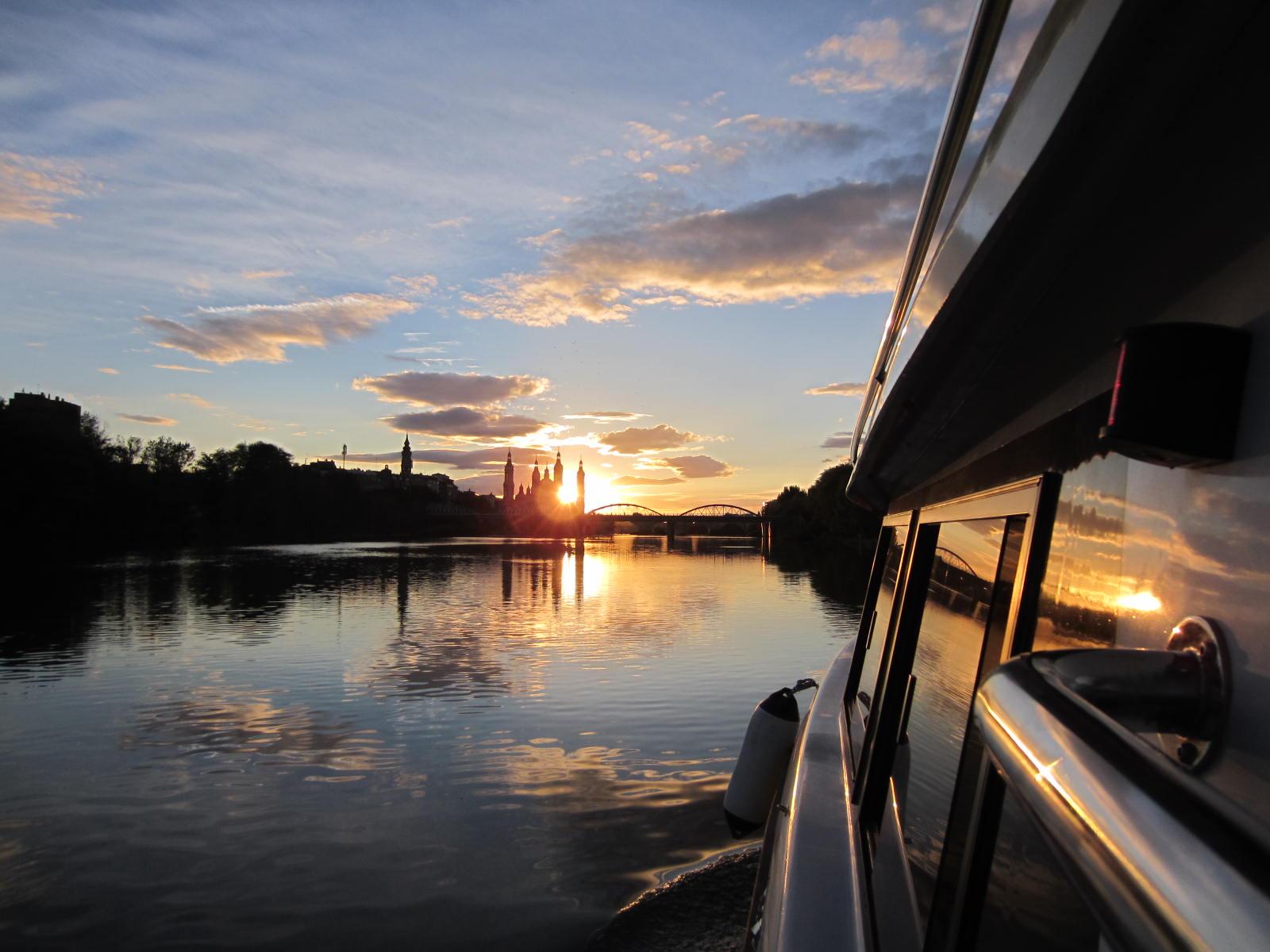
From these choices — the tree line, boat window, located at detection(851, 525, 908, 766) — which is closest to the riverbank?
boat window, located at detection(851, 525, 908, 766)

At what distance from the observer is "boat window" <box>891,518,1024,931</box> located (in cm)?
174

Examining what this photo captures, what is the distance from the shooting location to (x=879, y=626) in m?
3.81

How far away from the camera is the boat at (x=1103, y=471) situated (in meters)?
0.45

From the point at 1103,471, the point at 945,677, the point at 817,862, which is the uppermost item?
the point at 1103,471

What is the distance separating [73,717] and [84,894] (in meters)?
6.17

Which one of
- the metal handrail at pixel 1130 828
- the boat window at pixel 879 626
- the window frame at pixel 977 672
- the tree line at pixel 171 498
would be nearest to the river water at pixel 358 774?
the boat window at pixel 879 626

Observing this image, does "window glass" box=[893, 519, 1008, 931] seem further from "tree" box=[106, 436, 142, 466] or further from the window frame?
"tree" box=[106, 436, 142, 466]

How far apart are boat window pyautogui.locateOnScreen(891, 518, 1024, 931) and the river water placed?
3.85m

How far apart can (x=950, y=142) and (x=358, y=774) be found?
869 centimetres

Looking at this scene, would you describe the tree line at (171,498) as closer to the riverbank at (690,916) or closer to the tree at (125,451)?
the tree at (125,451)

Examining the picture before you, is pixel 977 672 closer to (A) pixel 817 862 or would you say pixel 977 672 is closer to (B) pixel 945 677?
(B) pixel 945 677

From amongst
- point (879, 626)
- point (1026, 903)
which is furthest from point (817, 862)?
point (879, 626)

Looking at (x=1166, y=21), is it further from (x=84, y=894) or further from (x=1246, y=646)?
(x=84, y=894)

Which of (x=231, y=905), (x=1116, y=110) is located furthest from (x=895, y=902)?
(x=231, y=905)
